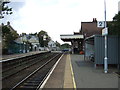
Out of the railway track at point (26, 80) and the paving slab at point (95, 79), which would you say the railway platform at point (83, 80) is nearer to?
the paving slab at point (95, 79)

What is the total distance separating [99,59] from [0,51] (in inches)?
1722

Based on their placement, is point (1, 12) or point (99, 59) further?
point (1, 12)

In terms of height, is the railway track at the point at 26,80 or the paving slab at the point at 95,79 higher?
the paving slab at the point at 95,79

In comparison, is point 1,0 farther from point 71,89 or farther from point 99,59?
point 71,89

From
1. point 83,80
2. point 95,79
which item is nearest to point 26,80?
point 83,80

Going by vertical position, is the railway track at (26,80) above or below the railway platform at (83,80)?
below

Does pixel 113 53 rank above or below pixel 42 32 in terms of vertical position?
below

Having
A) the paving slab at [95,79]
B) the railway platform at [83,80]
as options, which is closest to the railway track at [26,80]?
the railway platform at [83,80]

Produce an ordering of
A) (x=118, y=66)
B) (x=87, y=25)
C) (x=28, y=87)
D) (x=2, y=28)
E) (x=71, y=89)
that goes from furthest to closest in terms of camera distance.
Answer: (x=87, y=25)
(x=2, y=28)
(x=118, y=66)
(x=28, y=87)
(x=71, y=89)

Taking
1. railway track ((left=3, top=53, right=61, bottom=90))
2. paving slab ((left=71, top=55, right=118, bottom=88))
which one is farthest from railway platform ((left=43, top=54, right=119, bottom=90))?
railway track ((left=3, top=53, right=61, bottom=90))

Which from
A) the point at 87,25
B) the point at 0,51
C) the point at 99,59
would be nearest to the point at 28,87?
the point at 99,59

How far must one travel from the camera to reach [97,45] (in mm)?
20234

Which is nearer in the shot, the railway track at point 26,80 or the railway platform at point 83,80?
the railway platform at point 83,80

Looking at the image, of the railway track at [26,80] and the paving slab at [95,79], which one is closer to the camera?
the paving slab at [95,79]
